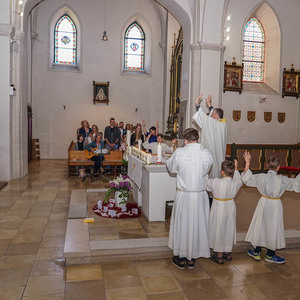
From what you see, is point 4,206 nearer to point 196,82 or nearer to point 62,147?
point 196,82

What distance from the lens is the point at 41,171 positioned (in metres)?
12.4

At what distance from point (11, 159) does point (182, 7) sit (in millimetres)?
7341

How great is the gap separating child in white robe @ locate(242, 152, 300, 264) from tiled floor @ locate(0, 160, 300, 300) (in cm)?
27

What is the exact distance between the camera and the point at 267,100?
14211mm

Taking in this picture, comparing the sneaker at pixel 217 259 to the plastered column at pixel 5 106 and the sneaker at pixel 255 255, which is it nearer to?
the sneaker at pixel 255 255

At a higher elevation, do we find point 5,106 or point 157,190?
point 5,106

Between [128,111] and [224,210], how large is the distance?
13.8 meters

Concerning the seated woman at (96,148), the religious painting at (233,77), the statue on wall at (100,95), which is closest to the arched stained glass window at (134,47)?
the statue on wall at (100,95)

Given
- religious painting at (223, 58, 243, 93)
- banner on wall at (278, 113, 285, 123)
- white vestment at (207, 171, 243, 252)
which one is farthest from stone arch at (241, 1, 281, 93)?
white vestment at (207, 171, 243, 252)

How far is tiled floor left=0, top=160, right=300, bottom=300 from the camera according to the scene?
3.74 metres

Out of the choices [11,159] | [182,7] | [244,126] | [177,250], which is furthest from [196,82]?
[177,250]

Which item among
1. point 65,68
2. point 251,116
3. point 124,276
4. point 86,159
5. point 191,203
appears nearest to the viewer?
point 124,276

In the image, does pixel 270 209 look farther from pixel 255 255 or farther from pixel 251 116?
pixel 251 116

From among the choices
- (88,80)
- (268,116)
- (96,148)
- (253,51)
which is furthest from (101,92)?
(268,116)
